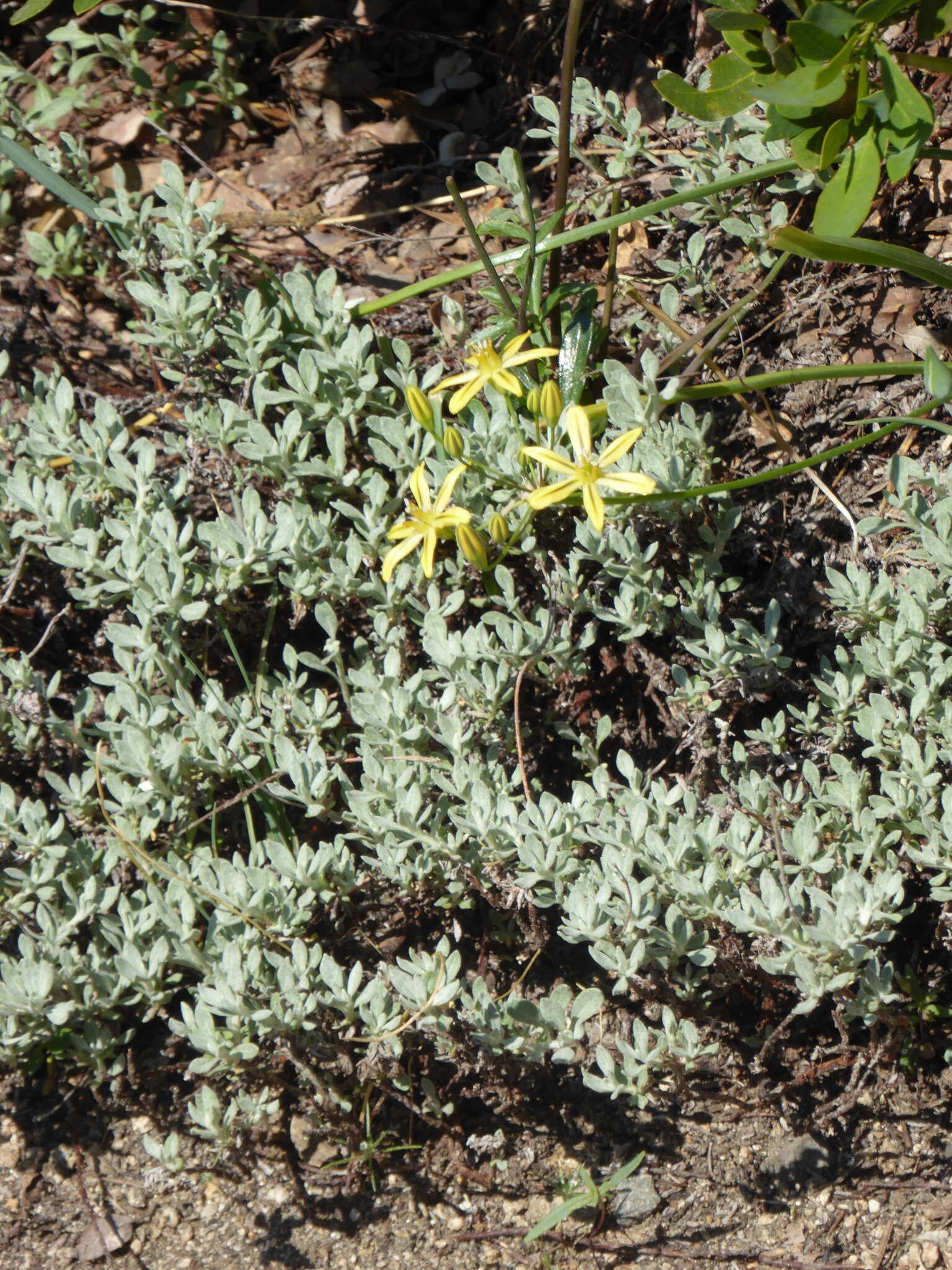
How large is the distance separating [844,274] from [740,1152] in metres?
1.97

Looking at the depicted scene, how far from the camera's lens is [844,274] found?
263 centimetres

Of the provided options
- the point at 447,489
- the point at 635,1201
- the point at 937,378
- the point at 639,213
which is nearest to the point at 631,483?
the point at 447,489

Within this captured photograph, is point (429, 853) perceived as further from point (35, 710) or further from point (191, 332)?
point (191, 332)

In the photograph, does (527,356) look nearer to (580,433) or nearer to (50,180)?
(580,433)

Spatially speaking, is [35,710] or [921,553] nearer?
[921,553]

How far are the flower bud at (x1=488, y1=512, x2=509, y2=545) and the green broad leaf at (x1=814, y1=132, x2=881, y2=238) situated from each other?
83 centimetres

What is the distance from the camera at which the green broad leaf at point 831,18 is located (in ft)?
6.23

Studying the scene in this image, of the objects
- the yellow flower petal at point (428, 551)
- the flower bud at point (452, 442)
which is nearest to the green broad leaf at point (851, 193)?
the flower bud at point (452, 442)

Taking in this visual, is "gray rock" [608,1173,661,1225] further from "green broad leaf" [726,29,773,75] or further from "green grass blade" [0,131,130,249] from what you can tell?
"green grass blade" [0,131,130,249]

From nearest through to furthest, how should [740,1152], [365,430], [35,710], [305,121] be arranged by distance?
[740,1152]
[35,710]
[365,430]
[305,121]

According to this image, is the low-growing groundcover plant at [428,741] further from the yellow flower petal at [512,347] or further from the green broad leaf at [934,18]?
the green broad leaf at [934,18]

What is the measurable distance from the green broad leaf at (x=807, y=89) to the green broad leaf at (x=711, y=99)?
0.16 meters

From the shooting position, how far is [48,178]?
2713mm

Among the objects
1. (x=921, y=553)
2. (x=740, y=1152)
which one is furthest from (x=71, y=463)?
(x=740, y=1152)
